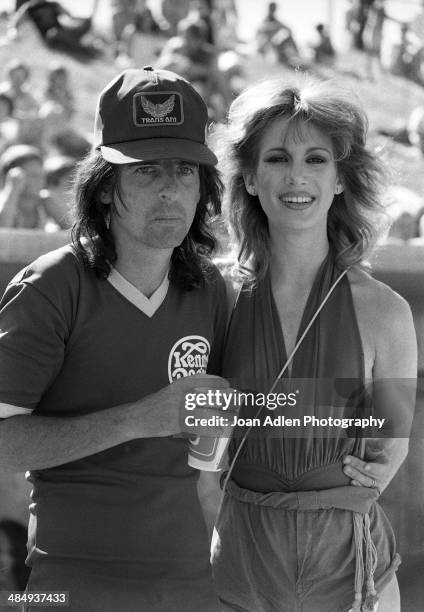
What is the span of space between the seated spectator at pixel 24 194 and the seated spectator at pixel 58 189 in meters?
0.08

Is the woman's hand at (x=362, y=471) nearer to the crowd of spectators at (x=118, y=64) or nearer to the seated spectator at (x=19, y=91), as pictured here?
the crowd of spectators at (x=118, y=64)

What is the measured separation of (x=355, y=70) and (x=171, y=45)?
685 centimetres

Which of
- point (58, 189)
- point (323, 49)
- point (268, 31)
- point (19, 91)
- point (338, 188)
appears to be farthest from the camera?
point (323, 49)

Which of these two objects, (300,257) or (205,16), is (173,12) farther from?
(300,257)

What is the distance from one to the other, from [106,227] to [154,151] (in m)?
0.24

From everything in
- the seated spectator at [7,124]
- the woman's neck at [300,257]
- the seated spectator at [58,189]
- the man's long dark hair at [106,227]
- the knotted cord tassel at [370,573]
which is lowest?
the seated spectator at [7,124]

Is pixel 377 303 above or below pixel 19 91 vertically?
above

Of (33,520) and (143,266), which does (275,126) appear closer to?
(143,266)


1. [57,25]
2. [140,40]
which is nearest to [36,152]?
[140,40]

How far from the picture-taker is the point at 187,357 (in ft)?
7.11

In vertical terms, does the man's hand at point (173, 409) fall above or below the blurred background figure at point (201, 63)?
above

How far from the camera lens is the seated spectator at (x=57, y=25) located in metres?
14.9

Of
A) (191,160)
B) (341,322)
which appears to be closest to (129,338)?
(191,160)

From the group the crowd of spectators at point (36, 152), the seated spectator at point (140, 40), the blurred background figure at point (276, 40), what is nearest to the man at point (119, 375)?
the crowd of spectators at point (36, 152)
